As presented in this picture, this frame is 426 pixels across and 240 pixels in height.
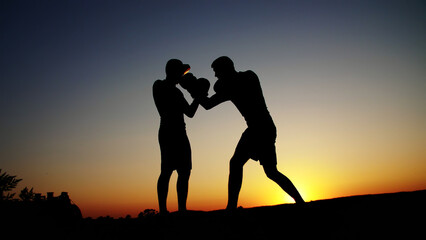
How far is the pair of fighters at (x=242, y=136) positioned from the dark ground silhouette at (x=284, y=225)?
0.59 metres

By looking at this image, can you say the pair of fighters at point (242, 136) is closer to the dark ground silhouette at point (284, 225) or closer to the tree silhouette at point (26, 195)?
the dark ground silhouette at point (284, 225)

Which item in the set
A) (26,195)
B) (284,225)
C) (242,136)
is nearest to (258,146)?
(242,136)

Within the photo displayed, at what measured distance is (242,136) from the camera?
447 centimetres

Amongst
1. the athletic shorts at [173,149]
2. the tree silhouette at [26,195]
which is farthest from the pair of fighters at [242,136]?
the tree silhouette at [26,195]

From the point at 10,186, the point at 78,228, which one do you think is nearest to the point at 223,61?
the point at 78,228

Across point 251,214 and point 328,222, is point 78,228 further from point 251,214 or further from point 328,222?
point 328,222

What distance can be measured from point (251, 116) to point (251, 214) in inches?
56.8

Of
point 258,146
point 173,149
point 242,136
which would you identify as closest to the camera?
point 258,146

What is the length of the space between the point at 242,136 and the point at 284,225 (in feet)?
5.24

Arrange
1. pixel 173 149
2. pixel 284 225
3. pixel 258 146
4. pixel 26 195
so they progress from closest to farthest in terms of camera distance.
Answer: pixel 284 225, pixel 258 146, pixel 173 149, pixel 26 195

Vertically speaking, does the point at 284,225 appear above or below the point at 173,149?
below

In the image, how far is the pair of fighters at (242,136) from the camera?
432cm

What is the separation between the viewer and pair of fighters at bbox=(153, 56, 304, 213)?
4320 mm

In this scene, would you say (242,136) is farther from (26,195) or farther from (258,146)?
(26,195)
